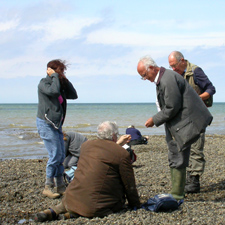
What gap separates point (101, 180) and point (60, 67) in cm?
221

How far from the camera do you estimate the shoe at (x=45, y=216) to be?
4097 millimetres

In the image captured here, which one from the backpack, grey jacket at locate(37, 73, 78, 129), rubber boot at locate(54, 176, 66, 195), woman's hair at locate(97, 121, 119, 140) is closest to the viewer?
woman's hair at locate(97, 121, 119, 140)

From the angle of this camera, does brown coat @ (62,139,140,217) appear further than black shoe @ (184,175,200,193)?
No

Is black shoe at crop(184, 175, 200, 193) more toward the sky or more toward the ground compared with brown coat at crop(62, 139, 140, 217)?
more toward the ground

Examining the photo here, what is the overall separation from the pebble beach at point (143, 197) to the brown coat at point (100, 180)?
0.13 meters

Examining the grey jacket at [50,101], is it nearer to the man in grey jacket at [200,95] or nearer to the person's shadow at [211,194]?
the man in grey jacket at [200,95]

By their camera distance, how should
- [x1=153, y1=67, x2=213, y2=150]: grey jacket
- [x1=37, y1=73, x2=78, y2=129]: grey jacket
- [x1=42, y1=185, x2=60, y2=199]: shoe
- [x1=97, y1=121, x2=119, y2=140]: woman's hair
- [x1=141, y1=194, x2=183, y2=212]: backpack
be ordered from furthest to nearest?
[x1=42, y1=185, x2=60, y2=199]: shoe
[x1=37, y1=73, x2=78, y2=129]: grey jacket
[x1=153, y1=67, x2=213, y2=150]: grey jacket
[x1=141, y1=194, x2=183, y2=212]: backpack
[x1=97, y1=121, x2=119, y2=140]: woman's hair

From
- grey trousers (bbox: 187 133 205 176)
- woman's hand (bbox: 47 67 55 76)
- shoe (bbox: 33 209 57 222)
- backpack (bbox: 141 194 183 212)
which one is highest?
woman's hand (bbox: 47 67 55 76)

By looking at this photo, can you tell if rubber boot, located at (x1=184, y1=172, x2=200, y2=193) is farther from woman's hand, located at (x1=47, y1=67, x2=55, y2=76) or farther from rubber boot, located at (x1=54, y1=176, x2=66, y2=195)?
woman's hand, located at (x1=47, y1=67, x2=55, y2=76)

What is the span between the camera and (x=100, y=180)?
3.91 metres

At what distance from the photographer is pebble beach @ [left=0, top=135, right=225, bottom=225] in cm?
393

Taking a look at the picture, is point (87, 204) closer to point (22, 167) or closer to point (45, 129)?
point (45, 129)

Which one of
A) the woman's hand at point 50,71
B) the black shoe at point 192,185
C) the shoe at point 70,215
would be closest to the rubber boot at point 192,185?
the black shoe at point 192,185

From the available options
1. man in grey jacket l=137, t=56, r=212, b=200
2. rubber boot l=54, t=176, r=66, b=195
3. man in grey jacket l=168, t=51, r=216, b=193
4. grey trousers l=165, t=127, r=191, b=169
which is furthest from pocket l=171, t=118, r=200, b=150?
rubber boot l=54, t=176, r=66, b=195
